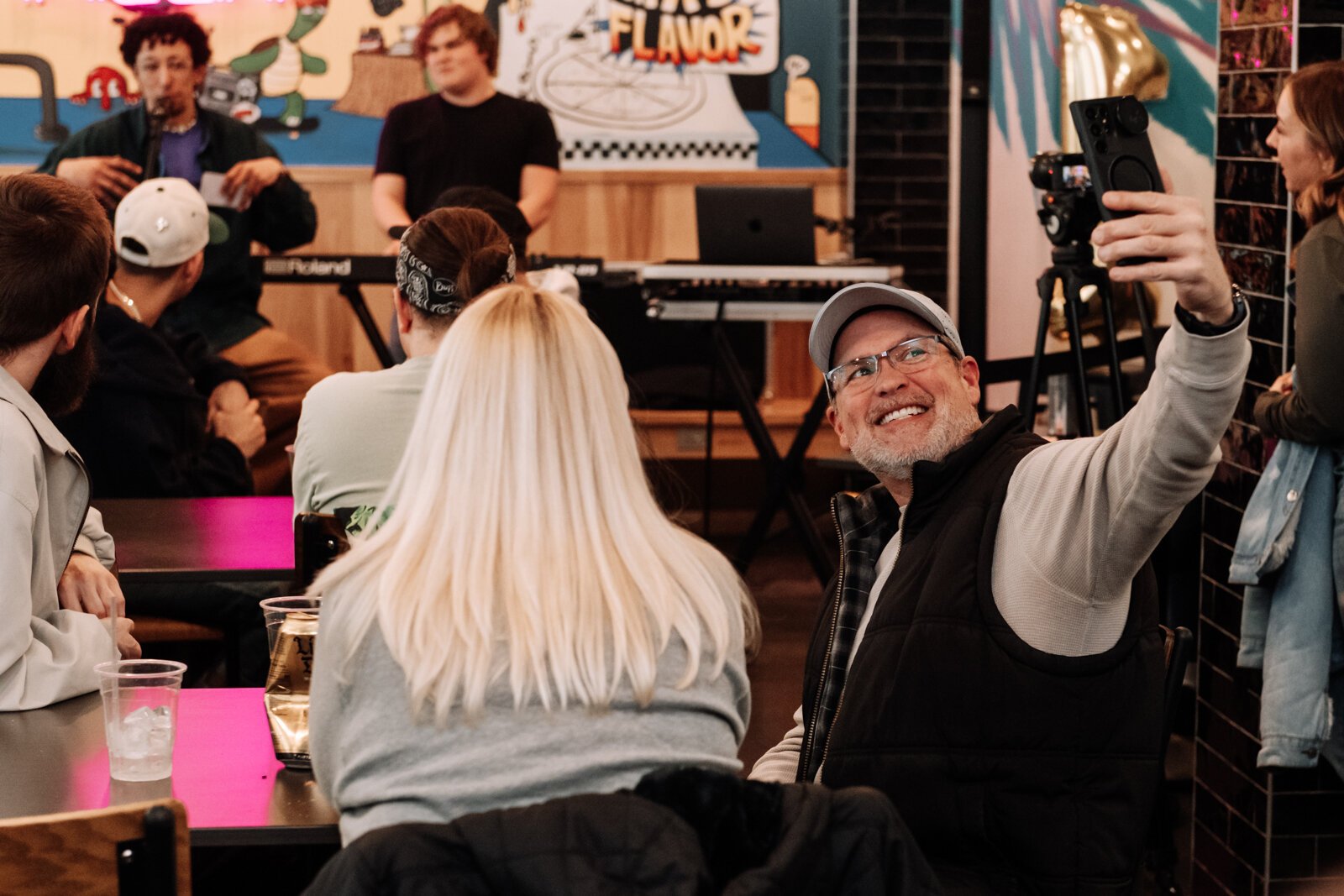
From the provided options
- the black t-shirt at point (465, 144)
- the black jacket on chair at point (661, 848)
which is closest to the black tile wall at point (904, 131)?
the black t-shirt at point (465, 144)

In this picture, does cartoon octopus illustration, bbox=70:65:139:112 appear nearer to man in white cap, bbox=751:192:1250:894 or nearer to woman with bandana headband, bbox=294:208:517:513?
woman with bandana headband, bbox=294:208:517:513

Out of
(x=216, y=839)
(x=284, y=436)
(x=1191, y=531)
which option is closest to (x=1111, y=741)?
(x=216, y=839)

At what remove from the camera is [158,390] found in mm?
3678

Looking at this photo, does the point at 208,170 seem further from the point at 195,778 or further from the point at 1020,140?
the point at 195,778

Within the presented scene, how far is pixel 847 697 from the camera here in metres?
1.95

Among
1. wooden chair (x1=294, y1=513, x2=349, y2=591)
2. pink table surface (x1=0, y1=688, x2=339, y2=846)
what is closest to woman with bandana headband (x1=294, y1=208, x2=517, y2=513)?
wooden chair (x1=294, y1=513, x2=349, y2=591)

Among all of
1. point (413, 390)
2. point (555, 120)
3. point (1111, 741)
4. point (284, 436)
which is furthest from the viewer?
point (555, 120)

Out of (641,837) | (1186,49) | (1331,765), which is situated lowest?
(1331,765)

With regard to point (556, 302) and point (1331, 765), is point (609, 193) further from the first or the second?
point (556, 302)

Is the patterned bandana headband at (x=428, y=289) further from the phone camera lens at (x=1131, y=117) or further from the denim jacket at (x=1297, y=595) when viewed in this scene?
the denim jacket at (x=1297, y=595)

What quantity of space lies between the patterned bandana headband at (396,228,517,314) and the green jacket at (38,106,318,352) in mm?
2805

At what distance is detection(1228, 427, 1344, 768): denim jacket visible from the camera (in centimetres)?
287

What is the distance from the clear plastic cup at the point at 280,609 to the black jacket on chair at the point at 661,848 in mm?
615

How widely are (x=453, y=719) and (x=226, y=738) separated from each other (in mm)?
654
